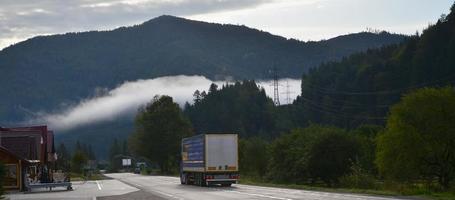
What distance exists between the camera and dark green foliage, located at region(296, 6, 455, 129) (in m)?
123

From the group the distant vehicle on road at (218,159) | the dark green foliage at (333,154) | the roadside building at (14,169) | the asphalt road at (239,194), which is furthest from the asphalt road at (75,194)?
the dark green foliage at (333,154)

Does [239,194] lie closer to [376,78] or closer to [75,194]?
[75,194]

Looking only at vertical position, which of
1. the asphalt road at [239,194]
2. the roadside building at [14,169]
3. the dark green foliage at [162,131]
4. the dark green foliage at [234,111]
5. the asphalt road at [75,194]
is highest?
the dark green foliage at [234,111]

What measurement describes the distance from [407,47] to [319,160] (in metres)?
76.0

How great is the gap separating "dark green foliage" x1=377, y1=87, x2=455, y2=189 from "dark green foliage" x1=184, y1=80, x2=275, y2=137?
13131cm

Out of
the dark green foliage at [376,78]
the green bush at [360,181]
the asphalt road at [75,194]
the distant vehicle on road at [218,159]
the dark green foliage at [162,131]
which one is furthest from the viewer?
the dark green foliage at [376,78]

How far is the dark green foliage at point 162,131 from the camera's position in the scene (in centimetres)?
11931

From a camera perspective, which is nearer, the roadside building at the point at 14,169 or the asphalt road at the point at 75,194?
the asphalt road at the point at 75,194

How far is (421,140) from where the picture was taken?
155ft

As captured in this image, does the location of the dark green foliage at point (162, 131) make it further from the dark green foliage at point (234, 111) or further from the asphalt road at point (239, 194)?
the asphalt road at point (239, 194)

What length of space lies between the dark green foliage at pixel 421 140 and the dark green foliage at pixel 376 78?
63.1 m

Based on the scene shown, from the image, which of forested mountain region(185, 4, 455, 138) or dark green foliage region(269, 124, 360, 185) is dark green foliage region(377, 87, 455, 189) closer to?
dark green foliage region(269, 124, 360, 185)

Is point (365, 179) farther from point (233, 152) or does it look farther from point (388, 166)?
point (233, 152)

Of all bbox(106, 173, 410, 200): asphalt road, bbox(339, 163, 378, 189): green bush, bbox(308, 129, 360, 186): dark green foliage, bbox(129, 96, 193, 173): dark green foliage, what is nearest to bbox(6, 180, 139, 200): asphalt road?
bbox(106, 173, 410, 200): asphalt road
